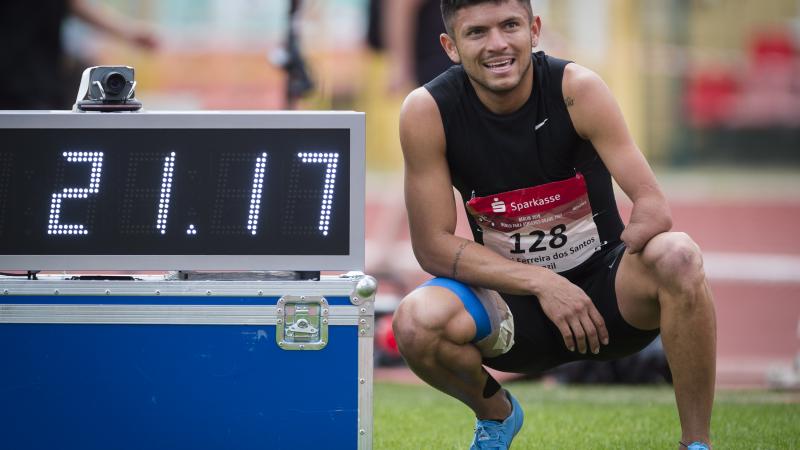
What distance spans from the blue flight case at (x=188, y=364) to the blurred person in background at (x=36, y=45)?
4600 millimetres

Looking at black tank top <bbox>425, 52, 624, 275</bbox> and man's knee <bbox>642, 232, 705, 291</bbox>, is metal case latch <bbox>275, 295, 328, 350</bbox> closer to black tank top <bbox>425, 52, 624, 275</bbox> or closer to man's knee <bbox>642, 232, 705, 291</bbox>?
black tank top <bbox>425, 52, 624, 275</bbox>

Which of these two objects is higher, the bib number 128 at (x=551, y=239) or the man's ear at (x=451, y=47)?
the man's ear at (x=451, y=47)

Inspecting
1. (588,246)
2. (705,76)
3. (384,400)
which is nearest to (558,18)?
(705,76)

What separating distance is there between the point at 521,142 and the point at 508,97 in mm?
141

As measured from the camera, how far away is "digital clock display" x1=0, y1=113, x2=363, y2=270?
12.2ft

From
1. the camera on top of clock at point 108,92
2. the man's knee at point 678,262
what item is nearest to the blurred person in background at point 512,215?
the man's knee at point 678,262

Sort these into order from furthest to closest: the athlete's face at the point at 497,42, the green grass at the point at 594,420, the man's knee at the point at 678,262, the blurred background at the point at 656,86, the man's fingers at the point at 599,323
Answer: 1. the blurred background at the point at 656,86
2. the green grass at the point at 594,420
3. the athlete's face at the point at 497,42
4. the man's fingers at the point at 599,323
5. the man's knee at the point at 678,262

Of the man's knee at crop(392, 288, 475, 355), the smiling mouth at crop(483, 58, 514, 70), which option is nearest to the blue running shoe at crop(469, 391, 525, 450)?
the man's knee at crop(392, 288, 475, 355)

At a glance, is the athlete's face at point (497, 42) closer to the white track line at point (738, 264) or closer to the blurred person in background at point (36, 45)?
the blurred person in background at point (36, 45)

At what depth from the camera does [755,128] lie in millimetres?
22375

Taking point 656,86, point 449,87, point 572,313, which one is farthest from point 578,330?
point 656,86

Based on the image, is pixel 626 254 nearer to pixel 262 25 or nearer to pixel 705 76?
pixel 262 25

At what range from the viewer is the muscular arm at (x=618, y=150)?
3656 millimetres

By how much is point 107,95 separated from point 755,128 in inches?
781
